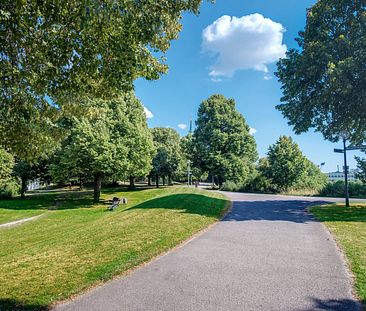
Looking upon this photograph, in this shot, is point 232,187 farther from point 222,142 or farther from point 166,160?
point 166,160

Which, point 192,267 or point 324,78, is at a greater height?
point 324,78

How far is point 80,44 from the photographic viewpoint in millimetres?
5848

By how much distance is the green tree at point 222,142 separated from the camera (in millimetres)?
38938

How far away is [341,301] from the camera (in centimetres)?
473

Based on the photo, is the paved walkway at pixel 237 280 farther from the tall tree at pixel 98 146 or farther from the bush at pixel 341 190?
the bush at pixel 341 190

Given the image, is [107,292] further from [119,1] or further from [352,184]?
[352,184]

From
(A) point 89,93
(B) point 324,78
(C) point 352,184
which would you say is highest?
(B) point 324,78

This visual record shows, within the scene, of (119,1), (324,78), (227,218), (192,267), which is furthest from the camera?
(324,78)

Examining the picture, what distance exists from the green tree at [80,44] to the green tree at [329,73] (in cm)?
1113

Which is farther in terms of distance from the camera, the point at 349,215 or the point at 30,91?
the point at 349,215

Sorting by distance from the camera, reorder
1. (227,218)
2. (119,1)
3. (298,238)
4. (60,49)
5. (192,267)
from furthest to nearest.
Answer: (227,218) → (298,238) → (192,267) → (60,49) → (119,1)

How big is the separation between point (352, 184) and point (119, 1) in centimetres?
2515

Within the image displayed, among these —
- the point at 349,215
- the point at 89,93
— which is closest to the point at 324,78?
the point at 349,215

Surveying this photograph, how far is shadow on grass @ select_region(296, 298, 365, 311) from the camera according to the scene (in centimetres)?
449
